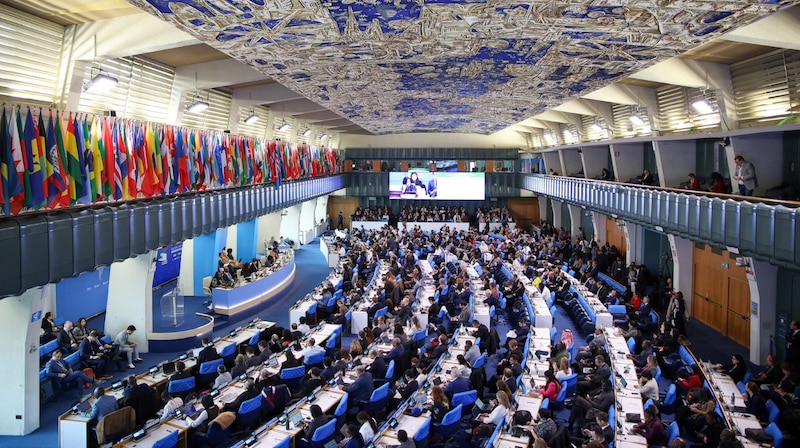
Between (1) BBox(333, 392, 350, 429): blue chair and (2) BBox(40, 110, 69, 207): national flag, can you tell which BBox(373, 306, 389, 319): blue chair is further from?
(2) BBox(40, 110, 69, 207): national flag

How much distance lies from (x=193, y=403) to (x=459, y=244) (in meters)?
23.3

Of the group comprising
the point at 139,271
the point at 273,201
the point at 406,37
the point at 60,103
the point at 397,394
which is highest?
the point at 406,37

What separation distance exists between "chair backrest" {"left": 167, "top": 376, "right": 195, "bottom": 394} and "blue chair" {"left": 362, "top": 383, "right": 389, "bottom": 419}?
3856mm

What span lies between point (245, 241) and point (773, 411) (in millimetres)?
24035

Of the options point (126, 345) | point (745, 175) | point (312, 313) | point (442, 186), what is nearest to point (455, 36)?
point (745, 175)

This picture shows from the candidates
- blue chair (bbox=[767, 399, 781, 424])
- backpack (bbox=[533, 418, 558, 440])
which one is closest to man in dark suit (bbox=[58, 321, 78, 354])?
backpack (bbox=[533, 418, 558, 440])

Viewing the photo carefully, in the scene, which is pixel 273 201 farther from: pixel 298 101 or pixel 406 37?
pixel 406 37

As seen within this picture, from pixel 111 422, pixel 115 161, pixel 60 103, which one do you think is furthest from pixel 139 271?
pixel 111 422

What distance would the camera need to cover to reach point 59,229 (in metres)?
10.6

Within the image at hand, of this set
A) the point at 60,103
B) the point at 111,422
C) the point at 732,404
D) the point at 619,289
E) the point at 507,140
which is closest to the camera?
the point at 111,422

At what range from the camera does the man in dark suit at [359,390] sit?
1252 centimetres

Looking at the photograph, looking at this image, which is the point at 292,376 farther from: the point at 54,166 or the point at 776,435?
the point at 776,435

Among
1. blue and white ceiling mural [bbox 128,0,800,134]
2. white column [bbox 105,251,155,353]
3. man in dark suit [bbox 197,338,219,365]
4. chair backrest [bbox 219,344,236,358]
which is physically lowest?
chair backrest [bbox 219,344,236,358]

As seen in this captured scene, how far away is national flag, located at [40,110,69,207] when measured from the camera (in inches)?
438
